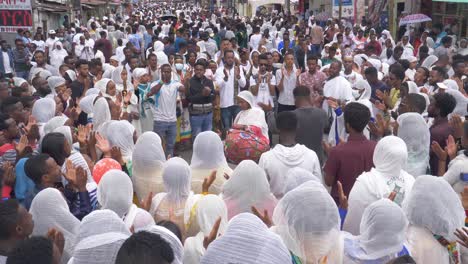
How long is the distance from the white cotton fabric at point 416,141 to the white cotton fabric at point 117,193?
2.51 meters

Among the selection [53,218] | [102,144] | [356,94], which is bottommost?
[53,218]

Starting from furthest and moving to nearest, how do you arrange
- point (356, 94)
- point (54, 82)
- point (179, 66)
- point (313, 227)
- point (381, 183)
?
point (179, 66) → point (54, 82) → point (356, 94) → point (381, 183) → point (313, 227)

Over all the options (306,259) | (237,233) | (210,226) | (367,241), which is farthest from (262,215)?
(237,233)

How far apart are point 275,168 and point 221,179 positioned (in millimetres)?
463

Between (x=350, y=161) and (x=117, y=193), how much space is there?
1808 mm

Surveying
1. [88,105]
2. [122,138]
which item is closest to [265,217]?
[122,138]

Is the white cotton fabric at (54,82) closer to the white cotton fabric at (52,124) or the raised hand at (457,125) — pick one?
the white cotton fabric at (52,124)

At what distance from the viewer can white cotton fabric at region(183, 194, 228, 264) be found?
312 centimetres

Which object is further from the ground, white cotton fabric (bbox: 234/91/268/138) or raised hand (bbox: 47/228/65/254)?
white cotton fabric (bbox: 234/91/268/138)

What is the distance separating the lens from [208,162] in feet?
13.9

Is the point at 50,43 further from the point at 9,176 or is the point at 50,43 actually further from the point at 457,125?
the point at 457,125

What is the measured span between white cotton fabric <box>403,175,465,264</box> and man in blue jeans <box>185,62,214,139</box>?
466 cm

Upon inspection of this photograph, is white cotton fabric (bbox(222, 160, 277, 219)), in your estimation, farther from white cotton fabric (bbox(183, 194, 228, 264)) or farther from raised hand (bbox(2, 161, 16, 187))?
raised hand (bbox(2, 161, 16, 187))

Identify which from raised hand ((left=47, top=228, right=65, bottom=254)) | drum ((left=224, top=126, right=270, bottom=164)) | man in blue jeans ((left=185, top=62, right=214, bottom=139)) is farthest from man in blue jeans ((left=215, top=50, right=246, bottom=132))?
raised hand ((left=47, top=228, right=65, bottom=254))
